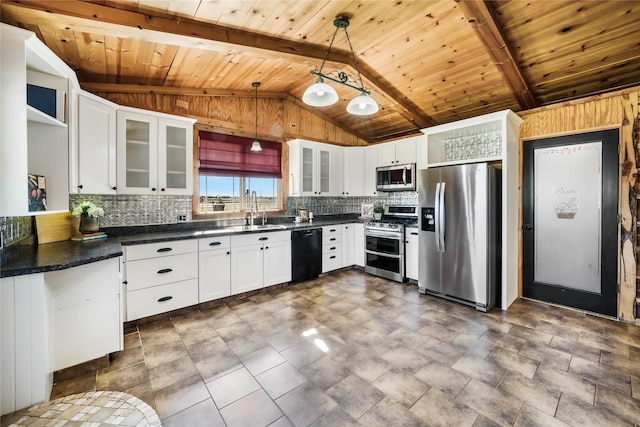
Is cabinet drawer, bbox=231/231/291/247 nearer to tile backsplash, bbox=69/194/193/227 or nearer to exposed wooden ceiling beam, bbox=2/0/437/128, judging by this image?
tile backsplash, bbox=69/194/193/227

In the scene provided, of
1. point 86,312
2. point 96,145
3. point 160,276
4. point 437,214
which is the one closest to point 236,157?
point 96,145

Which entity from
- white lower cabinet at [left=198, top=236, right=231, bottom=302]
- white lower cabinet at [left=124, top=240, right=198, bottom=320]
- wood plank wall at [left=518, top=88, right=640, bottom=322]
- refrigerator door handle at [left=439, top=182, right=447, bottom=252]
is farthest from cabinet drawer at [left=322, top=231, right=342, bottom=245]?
Result: wood plank wall at [left=518, top=88, right=640, bottom=322]

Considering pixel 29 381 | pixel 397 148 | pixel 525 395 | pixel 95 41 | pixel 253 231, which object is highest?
pixel 95 41

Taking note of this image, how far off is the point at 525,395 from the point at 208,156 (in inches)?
165

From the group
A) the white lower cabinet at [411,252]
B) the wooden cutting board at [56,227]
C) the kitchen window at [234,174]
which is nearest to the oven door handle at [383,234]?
the white lower cabinet at [411,252]

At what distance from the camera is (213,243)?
3.26 metres

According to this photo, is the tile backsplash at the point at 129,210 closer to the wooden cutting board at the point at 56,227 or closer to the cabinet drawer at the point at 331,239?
the wooden cutting board at the point at 56,227

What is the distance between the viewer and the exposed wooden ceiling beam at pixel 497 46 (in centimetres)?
236

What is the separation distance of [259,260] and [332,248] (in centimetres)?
140

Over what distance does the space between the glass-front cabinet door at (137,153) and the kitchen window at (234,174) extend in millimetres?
728

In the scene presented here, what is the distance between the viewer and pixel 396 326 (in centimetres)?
281

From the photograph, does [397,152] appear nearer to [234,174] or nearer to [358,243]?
[358,243]

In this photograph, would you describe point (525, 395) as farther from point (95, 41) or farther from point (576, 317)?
point (95, 41)

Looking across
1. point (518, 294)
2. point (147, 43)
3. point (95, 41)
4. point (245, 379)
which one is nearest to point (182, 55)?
point (147, 43)
